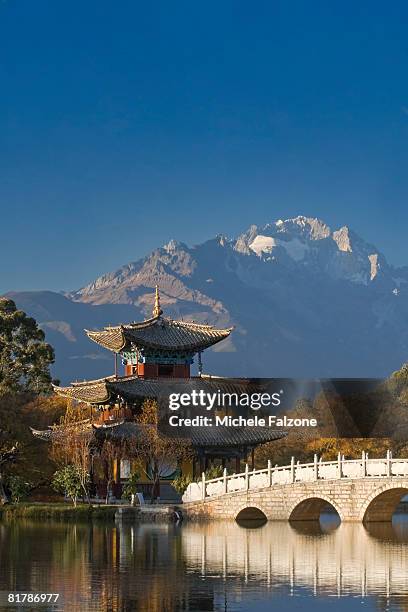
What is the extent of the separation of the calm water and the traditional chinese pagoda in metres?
12.5

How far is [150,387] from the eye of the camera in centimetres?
6981

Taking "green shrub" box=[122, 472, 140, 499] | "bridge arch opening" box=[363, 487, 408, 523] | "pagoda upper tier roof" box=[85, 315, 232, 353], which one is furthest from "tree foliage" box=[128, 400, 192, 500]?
"bridge arch opening" box=[363, 487, 408, 523]

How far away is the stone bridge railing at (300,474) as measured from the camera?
176 feet

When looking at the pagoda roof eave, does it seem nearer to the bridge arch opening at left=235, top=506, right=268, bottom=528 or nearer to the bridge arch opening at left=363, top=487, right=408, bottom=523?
the bridge arch opening at left=235, top=506, right=268, bottom=528

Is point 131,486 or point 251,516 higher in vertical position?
point 131,486

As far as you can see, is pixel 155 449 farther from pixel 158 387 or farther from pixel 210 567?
pixel 210 567

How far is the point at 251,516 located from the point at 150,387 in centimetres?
1235

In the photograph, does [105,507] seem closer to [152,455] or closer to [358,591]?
[152,455]

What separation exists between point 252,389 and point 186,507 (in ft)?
35.4

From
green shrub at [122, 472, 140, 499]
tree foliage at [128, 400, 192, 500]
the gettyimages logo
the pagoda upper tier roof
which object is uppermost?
the pagoda upper tier roof

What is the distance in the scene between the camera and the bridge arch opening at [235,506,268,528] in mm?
58094

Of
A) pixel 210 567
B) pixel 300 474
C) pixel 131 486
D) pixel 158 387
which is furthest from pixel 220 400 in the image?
pixel 210 567

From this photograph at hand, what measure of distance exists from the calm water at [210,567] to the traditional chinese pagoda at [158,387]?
1247 centimetres

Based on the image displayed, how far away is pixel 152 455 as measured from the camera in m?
64.9
